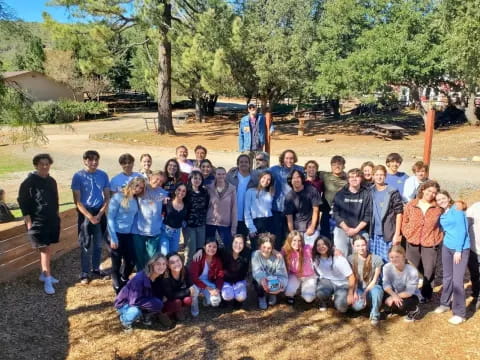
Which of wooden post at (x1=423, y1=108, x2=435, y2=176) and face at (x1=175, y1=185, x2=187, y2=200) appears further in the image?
wooden post at (x1=423, y1=108, x2=435, y2=176)

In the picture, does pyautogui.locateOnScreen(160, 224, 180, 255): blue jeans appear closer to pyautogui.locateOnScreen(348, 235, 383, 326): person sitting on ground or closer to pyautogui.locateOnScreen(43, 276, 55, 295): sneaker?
pyautogui.locateOnScreen(43, 276, 55, 295): sneaker

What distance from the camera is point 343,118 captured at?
32.0m

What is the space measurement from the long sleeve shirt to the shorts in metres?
0.87

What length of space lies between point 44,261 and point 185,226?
1.78 meters

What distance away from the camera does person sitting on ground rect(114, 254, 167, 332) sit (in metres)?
4.55

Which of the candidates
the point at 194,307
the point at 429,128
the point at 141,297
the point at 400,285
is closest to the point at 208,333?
the point at 194,307

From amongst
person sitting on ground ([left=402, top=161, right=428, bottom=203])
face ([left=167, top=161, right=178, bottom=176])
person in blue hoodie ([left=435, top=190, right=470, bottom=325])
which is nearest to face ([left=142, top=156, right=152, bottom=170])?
face ([left=167, top=161, right=178, bottom=176])

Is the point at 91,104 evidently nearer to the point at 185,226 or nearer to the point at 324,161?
the point at 324,161

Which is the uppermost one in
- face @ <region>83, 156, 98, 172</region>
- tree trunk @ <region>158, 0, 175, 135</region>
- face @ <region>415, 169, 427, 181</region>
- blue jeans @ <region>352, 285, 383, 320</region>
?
tree trunk @ <region>158, 0, 175, 135</region>

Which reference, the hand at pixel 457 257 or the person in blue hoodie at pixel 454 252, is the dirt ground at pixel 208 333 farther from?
the hand at pixel 457 257

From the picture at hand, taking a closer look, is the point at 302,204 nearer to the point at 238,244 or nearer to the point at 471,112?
the point at 238,244

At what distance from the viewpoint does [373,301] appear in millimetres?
4754

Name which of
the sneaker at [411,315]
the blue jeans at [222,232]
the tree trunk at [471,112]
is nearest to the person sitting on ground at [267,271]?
the blue jeans at [222,232]

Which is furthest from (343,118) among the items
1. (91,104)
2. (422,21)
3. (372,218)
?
(372,218)
